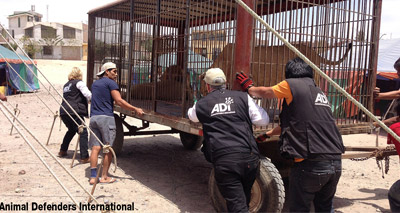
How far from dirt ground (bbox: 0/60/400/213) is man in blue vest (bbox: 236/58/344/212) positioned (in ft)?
6.21

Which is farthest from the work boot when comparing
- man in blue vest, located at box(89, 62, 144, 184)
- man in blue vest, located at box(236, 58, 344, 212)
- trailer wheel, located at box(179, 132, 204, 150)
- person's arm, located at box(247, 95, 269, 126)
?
man in blue vest, located at box(236, 58, 344, 212)

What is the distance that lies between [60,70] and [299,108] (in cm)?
3694

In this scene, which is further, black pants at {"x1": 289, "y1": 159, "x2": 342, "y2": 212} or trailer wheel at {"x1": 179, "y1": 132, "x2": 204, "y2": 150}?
trailer wheel at {"x1": 179, "y1": 132, "x2": 204, "y2": 150}

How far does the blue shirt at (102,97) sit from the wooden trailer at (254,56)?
27.2 inches

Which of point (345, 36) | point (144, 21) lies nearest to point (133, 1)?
point (144, 21)

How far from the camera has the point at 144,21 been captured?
21.6ft

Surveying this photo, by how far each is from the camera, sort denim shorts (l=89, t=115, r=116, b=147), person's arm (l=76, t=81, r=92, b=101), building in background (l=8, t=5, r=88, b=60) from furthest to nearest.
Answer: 1. building in background (l=8, t=5, r=88, b=60)
2. person's arm (l=76, t=81, r=92, b=101)
3. denim shorts (l=89, t=115, r=116, b=147)

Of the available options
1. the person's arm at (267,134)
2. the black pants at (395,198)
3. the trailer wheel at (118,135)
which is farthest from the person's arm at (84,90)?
the black pants at (395,198)

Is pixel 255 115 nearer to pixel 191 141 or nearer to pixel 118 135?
pixel 118 135

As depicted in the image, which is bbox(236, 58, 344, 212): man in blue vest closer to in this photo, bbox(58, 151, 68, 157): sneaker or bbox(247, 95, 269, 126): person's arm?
bbox(247, 95, 269, 126): person's arm

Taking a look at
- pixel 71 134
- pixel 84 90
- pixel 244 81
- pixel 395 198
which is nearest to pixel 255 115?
pixel 244 81

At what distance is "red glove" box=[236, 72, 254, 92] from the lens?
12.3 feet

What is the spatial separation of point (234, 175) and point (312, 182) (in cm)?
68

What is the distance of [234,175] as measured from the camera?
127 inches
